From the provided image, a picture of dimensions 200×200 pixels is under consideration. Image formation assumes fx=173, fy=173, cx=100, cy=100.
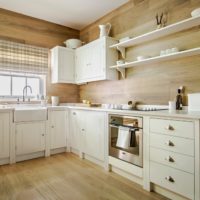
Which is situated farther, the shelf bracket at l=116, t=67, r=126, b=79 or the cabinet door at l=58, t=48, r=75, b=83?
the cabinet door at l=58, t=48, r=75, b=83

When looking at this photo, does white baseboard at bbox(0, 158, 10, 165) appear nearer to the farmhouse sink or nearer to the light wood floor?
the light wood floor

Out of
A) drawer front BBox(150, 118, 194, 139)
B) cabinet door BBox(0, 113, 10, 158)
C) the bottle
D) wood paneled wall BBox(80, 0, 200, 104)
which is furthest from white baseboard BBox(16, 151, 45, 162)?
the bottle

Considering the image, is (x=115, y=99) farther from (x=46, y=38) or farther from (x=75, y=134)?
(x=46, y=38)

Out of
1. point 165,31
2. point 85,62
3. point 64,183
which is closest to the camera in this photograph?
point 64,183

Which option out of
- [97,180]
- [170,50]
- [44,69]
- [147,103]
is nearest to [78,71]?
[44,69]

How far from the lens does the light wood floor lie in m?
1.81

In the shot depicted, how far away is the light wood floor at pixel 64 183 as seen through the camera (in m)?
1.81

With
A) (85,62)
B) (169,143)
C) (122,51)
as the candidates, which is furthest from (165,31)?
(85,62)

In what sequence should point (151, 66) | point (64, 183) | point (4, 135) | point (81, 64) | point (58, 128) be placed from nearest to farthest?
1. point (64, 183)
2. point (151, 66)
3. point (4, 135)
4. point (58, 128)
5. point (81, 64)

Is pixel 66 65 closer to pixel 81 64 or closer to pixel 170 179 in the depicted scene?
pixel 81 64

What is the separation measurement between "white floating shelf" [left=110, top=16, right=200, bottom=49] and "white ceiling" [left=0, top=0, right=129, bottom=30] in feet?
2.74

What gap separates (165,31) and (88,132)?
6.04 ft

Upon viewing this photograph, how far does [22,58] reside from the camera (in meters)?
3.38

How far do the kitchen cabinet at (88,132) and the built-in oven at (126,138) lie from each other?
0.20 meters
